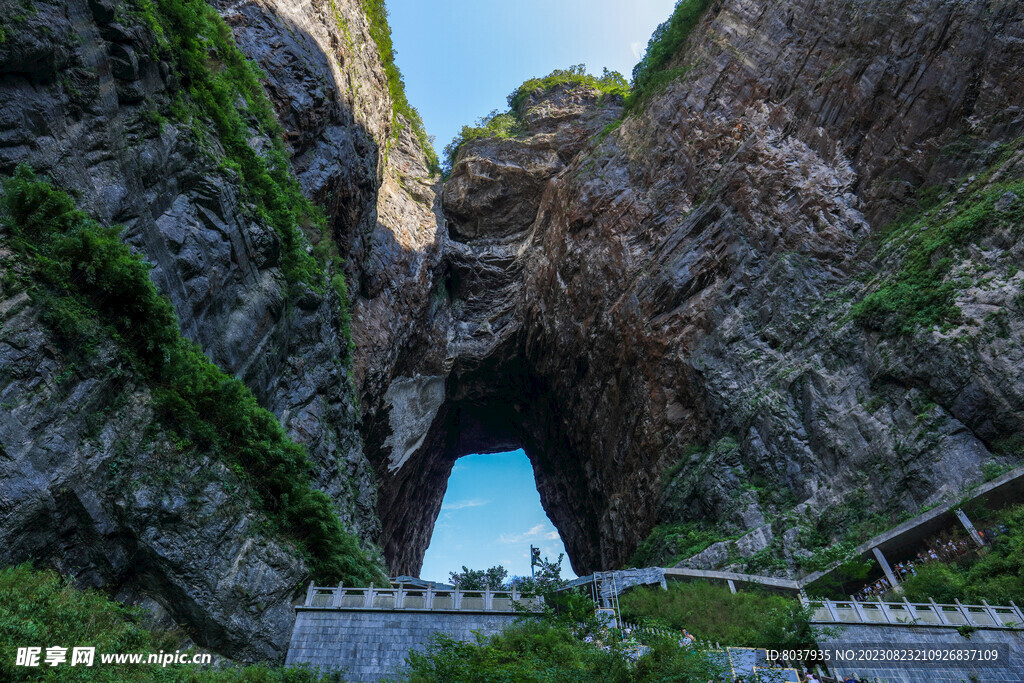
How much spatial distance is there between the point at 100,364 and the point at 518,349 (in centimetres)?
2616

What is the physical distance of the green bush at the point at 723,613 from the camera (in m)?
10.7

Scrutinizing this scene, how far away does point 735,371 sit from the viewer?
71.1 feet

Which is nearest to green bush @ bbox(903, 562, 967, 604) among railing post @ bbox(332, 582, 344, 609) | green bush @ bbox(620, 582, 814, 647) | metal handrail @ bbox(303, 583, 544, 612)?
green bush @ bbox(620, 582, 814, 647)

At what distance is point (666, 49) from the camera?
108ft

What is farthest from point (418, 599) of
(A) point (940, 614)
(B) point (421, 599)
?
(A) point (940, 614)

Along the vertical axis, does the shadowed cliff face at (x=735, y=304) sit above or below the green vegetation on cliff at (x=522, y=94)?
below

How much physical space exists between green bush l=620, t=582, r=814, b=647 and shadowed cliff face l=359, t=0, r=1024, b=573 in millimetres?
3576

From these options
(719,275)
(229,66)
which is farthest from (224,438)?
(719,275)

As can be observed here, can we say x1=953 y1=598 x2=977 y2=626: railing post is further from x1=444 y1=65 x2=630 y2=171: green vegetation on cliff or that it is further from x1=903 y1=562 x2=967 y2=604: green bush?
x1=444 y1=65 x2=630 y2=171: green vegetation on cliff

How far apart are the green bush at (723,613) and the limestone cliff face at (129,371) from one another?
8.22 m

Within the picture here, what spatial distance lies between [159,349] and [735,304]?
2007 centimetres

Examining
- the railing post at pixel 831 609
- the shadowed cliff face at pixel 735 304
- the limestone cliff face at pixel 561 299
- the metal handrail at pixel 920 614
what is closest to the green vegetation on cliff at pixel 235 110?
the limestone cliff face at pixel 561 299

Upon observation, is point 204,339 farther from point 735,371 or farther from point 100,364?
point 735,371

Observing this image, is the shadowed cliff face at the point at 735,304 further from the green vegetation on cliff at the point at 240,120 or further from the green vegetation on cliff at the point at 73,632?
the green vegetation on cliff at the point at 73,632
